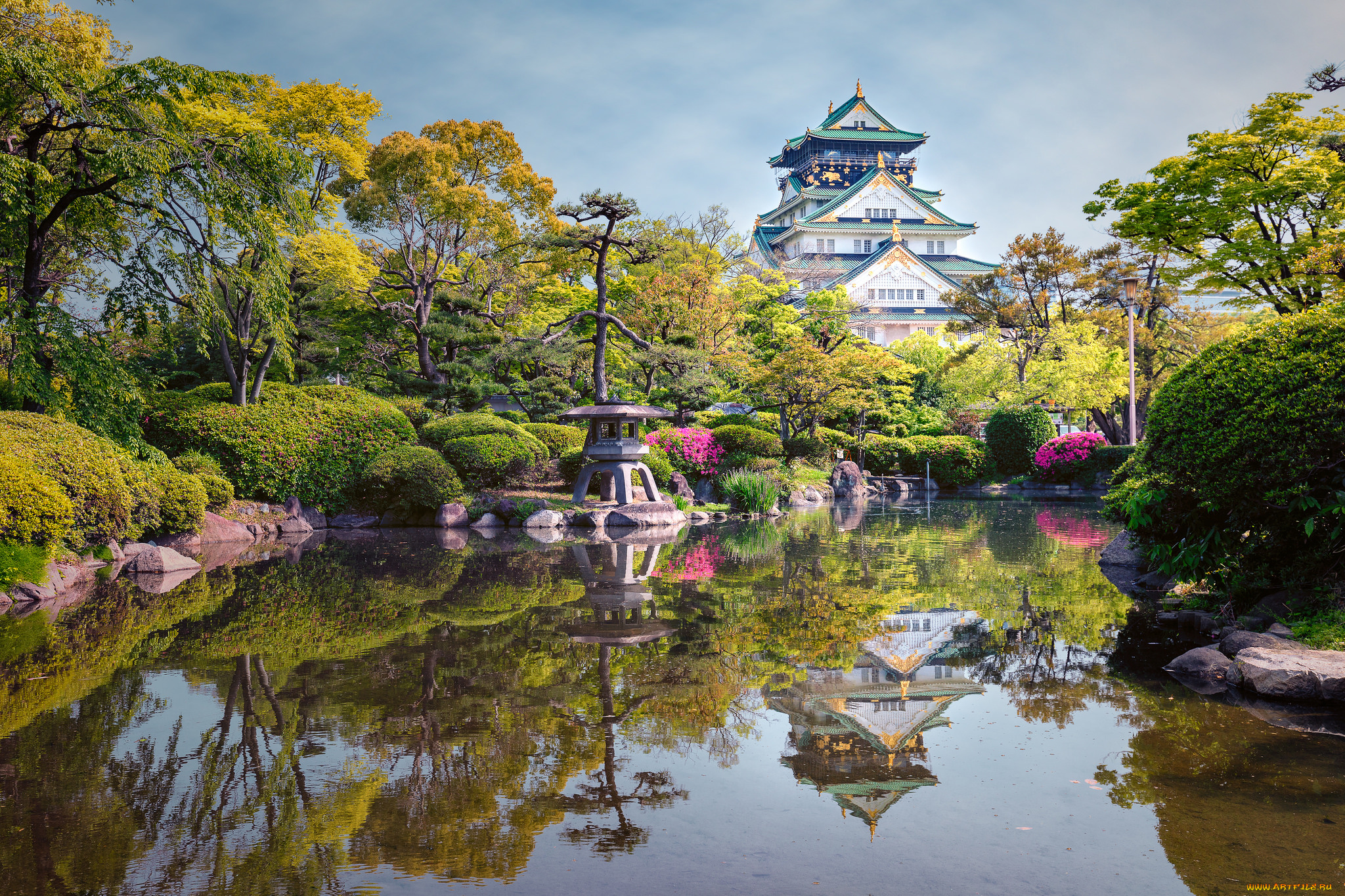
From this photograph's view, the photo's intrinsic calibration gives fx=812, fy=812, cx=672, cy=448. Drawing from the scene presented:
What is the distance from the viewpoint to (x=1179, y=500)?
6.25 meters

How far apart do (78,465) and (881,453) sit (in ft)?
71.2

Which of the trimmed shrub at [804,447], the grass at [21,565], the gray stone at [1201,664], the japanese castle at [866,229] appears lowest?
the gray stone at [1201,664]

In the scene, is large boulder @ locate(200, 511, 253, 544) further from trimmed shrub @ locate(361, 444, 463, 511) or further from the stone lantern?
the stone lantern

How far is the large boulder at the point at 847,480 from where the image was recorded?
902 inches

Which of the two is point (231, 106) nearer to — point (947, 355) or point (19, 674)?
point (19, 674)

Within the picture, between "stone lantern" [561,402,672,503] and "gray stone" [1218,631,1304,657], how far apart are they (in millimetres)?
11494

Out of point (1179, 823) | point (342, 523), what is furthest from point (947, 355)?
point (1179, 823)

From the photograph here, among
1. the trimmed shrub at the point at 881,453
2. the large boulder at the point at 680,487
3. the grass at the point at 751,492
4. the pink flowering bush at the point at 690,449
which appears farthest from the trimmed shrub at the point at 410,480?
the trimmed shrub at the point at 881,453

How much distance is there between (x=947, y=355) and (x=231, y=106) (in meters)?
24.3

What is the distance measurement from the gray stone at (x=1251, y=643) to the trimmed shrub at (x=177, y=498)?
1147 centimetres

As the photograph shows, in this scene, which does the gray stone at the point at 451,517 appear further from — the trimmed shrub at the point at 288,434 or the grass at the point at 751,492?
the grass at the point at 751,492

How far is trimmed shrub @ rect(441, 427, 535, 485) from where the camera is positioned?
53.2 feet

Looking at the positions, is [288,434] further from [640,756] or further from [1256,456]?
[1256,456]

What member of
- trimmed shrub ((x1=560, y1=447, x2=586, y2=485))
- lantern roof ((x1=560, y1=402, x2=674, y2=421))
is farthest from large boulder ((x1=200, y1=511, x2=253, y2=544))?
trimmed shrub ((x1=560, y1=447, x2=586, y2=485))
